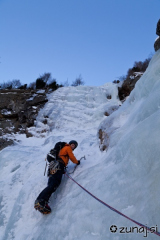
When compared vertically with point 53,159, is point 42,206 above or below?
below

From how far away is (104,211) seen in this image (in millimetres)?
2402

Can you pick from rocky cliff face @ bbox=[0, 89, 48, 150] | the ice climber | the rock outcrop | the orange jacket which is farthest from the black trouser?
the rock outcrop

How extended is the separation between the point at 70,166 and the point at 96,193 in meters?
1.88

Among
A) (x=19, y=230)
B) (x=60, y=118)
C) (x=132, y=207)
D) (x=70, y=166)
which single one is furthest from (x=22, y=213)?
(x=60, y=118)

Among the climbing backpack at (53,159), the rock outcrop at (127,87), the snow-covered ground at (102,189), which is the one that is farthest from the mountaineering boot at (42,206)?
the rock outcrop at (127,87)

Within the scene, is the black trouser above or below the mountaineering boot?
above

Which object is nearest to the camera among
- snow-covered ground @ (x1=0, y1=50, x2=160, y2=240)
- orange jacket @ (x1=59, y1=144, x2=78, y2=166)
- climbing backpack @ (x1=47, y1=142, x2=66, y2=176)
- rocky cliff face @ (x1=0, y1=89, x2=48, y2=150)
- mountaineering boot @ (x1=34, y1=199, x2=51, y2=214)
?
snow-covered ground @ (x1=0, y1=50, x2=160, y2=240)

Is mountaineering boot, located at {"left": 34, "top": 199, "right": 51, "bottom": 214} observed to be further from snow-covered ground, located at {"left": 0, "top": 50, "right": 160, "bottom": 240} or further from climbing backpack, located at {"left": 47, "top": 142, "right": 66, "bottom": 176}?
climbing backpack, located at {"left": 47, "top": 142, "right": 66, "bottom": 176}

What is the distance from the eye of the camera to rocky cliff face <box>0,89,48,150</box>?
1144 centimetres

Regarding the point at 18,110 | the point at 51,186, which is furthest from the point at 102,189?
the point at 18,110

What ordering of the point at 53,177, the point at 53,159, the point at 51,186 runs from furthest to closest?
1. the point at 53,159
2. the point at 53,177
3. the point at 51,186

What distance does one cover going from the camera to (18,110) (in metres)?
12.8

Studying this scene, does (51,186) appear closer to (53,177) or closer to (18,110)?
(53,177)

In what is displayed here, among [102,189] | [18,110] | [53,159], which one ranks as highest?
[18,110]
